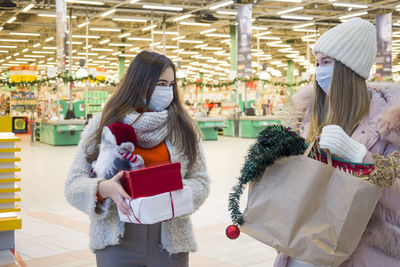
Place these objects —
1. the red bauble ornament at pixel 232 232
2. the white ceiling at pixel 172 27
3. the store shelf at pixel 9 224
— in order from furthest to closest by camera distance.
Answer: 1. the white ceiling at pixel 172 27
2. the store shelf at pixel 9 224
3. the red bauble ornament at pixel 232 232

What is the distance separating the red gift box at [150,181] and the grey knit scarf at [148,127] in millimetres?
259

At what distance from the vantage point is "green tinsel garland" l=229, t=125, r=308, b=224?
135 centimetres

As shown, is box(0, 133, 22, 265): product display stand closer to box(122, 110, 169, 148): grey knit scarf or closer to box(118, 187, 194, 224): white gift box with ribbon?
box(122, 110, 169, 148): grey knit scarf

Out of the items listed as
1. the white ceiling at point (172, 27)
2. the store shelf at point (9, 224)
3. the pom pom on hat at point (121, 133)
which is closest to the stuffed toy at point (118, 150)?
the pom pom on hat at point (121, 133)

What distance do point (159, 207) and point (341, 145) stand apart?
0.56 metres

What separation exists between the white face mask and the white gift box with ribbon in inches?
15.1

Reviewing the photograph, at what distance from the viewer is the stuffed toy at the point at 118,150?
1602 mm

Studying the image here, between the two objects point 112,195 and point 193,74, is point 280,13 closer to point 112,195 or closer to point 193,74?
point 112,195

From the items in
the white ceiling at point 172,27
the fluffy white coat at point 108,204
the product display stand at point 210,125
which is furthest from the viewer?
the white ceiling at point 172,27

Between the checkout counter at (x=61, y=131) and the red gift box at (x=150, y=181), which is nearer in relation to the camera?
the red gift box at (x=150, y=181)

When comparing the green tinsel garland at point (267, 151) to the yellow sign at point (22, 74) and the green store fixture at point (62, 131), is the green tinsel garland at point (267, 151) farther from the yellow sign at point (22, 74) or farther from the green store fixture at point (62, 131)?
the yellow sign at point (22, 74)

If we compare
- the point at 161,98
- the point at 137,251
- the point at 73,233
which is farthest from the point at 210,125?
the point at 137,251

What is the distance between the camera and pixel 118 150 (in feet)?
5.26

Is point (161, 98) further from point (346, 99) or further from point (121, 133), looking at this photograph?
point (346, 99)
